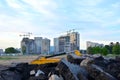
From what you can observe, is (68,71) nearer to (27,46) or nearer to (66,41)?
(27,46)

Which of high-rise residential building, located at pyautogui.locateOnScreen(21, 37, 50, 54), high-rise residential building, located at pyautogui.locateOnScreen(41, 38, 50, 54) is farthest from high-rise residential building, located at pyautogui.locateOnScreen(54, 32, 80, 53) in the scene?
high-rise residential building, located at pyautogui.locateOnScreen(21, 37, 50, 54)

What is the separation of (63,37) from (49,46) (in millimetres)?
15260

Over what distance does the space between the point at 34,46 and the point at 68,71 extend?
15182 cm

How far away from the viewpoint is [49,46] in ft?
527

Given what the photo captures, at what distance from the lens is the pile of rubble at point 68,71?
34.3 feet

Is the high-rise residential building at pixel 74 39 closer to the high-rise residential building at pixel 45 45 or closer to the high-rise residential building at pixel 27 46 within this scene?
the high-rise residential building at pixel 45 45

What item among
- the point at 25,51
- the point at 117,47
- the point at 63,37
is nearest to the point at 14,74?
the point at 117,47

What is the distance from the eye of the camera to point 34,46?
162000mm

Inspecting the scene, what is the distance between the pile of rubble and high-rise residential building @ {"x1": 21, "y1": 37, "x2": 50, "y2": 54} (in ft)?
459

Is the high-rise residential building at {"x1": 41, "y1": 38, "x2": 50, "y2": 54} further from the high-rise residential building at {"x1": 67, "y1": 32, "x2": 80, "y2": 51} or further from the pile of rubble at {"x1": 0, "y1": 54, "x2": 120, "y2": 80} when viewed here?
the pile of rubble at {"x1": 0, "y1": 54, "x2": 120, "y2": 80}

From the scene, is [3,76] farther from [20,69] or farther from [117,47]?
[117,47]

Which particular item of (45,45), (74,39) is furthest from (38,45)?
(74,39)

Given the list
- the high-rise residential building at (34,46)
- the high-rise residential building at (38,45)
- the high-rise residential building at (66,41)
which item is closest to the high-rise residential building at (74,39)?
the high-rise residential building at (66,41)

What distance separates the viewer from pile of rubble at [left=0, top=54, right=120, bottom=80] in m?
10.4
